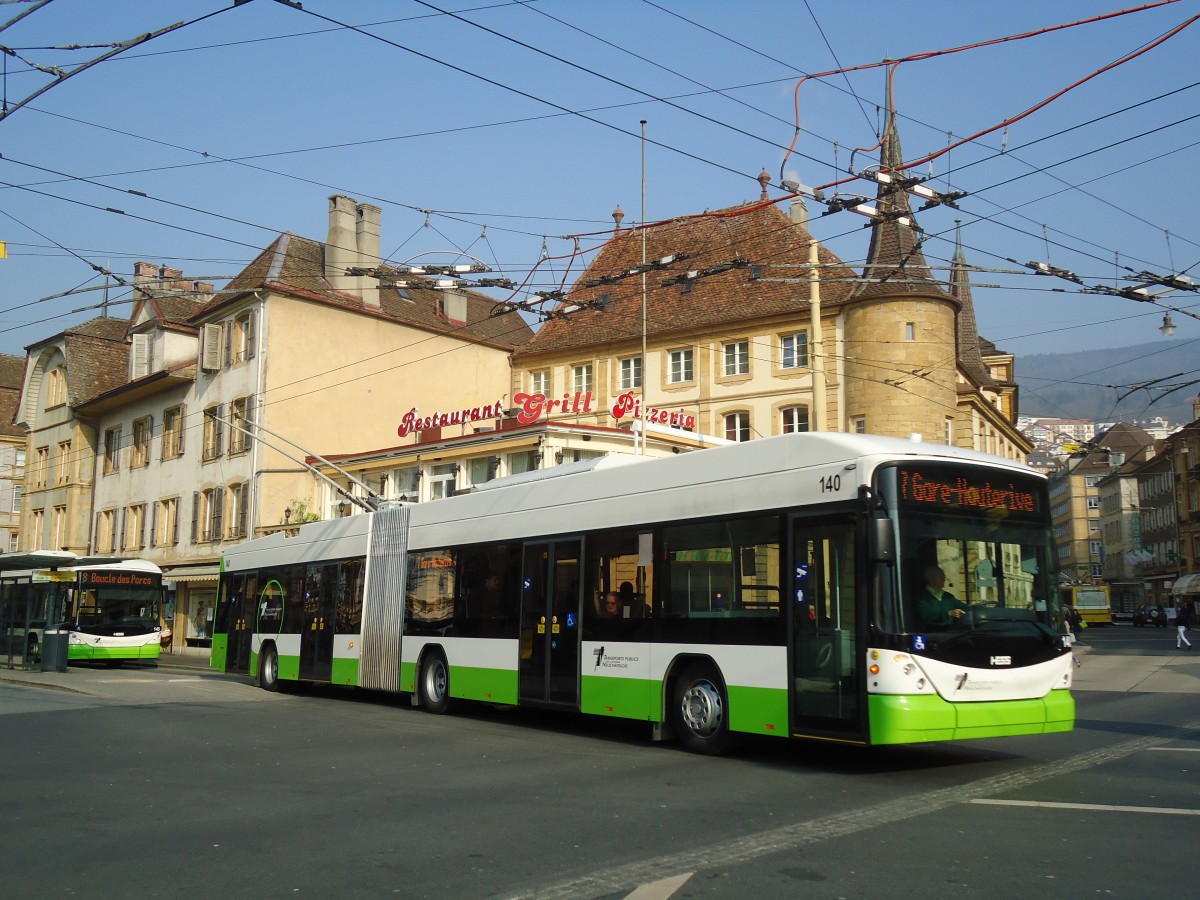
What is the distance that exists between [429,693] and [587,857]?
34.9ft

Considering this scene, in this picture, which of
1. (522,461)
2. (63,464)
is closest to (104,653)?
(522,461)

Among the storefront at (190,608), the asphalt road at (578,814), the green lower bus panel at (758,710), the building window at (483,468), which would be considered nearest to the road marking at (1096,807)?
the asphalt road at (578,814)

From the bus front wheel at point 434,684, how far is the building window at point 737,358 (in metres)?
27.4

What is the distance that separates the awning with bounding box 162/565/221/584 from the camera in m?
44.8

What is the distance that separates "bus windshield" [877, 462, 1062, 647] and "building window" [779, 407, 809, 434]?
1178 inches

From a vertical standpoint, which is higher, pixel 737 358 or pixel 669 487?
pixel 737 358

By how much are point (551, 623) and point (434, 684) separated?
11.7ft

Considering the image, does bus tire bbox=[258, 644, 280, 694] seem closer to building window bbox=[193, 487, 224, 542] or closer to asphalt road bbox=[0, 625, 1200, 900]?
asphalt road bbox=[0, 625, 1200, 900]

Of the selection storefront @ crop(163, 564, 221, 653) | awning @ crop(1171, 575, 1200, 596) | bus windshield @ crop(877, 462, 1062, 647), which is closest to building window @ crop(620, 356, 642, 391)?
storefront @ crop(163, 564, 221, 653)

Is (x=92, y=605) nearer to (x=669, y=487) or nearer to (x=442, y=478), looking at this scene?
(x=442, y=478)

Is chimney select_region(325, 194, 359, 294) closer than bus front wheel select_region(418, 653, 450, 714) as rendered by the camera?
No

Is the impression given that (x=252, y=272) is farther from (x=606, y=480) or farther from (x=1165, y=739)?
(x=1165, y=739)

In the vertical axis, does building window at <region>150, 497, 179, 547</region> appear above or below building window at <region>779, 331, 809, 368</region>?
below

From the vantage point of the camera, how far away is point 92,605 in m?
32.2
